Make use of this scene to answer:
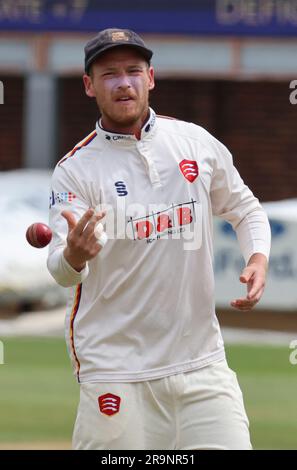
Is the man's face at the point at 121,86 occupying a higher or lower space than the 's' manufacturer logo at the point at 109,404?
higher

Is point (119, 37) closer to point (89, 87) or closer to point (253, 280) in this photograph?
point (89, 87)

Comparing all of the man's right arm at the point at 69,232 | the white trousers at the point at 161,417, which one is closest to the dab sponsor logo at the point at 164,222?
the man's right arm at the point at 69,232

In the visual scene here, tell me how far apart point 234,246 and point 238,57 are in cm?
583

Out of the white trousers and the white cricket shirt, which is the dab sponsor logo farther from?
the white trousers

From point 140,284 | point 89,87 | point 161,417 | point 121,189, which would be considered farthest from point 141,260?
point 89,87

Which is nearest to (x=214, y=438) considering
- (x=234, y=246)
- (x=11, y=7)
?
(x=234, y=246)

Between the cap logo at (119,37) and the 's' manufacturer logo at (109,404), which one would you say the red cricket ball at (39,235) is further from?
the cap logo at (119,37)

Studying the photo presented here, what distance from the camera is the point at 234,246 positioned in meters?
17.6

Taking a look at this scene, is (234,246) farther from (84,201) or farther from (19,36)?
(84,201)

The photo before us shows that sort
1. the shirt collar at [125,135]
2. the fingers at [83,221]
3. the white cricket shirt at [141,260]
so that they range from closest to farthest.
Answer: the fingers at [83,221] < the white cricket shirt at [141,260] < the shirt collar at [125,135]

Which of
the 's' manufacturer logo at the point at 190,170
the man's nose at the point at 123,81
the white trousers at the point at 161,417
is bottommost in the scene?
the white trousers at the point at 161,417

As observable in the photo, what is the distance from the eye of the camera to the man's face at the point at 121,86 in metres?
5.70

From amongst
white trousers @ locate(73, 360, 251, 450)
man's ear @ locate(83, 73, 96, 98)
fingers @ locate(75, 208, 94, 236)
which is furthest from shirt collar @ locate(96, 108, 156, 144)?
white trousers @ locate(73, 360, 251, 450)

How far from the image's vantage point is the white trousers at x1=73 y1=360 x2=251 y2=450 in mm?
5613
